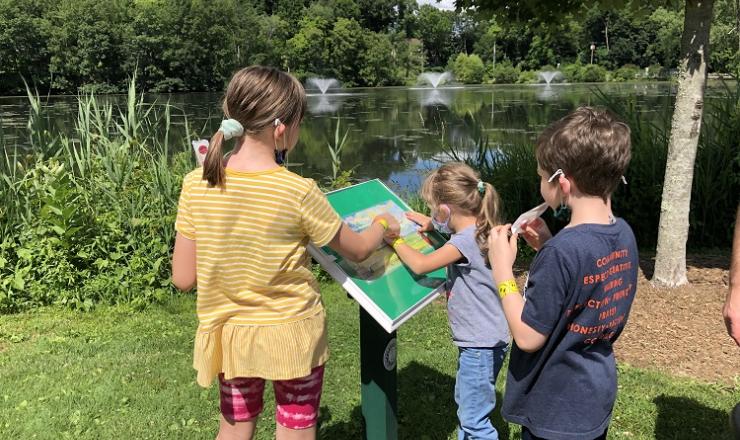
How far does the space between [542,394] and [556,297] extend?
0.35 meters

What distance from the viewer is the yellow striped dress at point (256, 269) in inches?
72.3

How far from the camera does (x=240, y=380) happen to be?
80.3 inches

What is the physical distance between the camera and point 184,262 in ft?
6.59

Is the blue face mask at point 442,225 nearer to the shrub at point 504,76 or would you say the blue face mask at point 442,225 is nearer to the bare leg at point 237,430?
the bare leg at point 237,430

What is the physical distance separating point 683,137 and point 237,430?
379cm

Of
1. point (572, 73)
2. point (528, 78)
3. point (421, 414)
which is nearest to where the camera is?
point (421, 414)

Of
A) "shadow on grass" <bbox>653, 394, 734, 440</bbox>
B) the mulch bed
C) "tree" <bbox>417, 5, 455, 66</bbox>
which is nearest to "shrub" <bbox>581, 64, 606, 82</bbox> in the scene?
"tree" <bbox>417, 5, 455, 66</bbox>

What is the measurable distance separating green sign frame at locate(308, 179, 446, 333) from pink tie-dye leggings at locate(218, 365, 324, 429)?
0.97 ft

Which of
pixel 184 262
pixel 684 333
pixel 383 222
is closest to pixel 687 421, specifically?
pixel 684 333

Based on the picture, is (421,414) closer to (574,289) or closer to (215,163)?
(574,289)

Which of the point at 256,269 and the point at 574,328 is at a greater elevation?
the point at 256,269

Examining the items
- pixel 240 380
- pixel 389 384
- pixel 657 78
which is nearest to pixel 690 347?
pixel 389 384

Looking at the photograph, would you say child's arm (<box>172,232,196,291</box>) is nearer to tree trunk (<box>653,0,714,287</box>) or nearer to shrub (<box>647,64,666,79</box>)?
tree trunk (<box>653,0,714,287</box>)

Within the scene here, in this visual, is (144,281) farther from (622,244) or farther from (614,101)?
(614,101)
